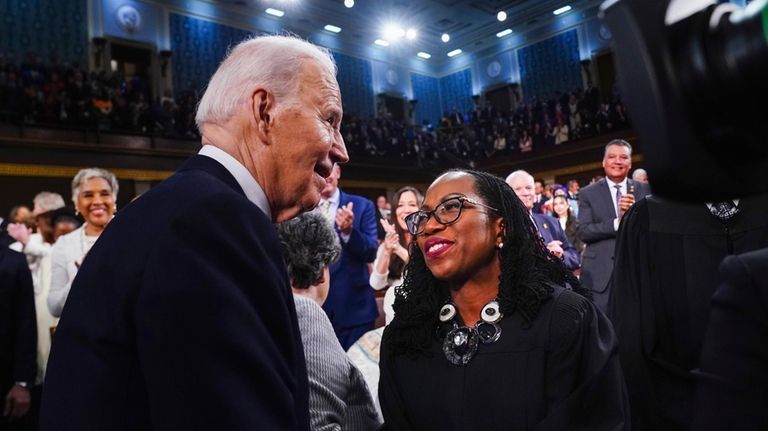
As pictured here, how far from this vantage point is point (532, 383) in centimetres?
152

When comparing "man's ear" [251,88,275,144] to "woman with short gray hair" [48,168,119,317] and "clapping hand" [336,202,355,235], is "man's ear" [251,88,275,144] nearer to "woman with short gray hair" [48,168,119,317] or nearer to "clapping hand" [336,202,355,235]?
"clapping hand" [336,202,355,235]

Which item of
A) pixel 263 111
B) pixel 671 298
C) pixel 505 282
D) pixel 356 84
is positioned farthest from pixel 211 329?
pixel 356 84

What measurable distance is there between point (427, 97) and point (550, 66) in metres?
4.55

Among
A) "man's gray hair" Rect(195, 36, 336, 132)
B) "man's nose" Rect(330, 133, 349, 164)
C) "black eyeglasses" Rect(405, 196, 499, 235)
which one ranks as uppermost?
"man's gray hair" Rect(195, 36, 336, 132)

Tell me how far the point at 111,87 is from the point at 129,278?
12042 mm

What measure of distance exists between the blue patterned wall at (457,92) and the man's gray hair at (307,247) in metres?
19.1

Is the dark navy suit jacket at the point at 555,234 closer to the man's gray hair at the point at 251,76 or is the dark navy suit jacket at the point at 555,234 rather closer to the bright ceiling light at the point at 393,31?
the man's gray hair at the point at 251,76

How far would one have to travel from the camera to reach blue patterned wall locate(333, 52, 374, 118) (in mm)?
18422

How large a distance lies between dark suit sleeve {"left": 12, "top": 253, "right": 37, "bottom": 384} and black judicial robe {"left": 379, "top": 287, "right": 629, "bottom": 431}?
2.47 m

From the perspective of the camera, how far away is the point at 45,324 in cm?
376

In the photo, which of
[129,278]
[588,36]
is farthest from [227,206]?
[588,36]

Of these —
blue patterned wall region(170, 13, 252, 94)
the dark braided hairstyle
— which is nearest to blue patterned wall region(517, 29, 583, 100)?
blue patterned wall region(170, 13, 252, 94)

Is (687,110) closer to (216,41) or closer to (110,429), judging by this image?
(110,429)

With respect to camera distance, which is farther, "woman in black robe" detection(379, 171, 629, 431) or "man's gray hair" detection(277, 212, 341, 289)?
"man's gray hair" detection(277, 212, 341, 289)
